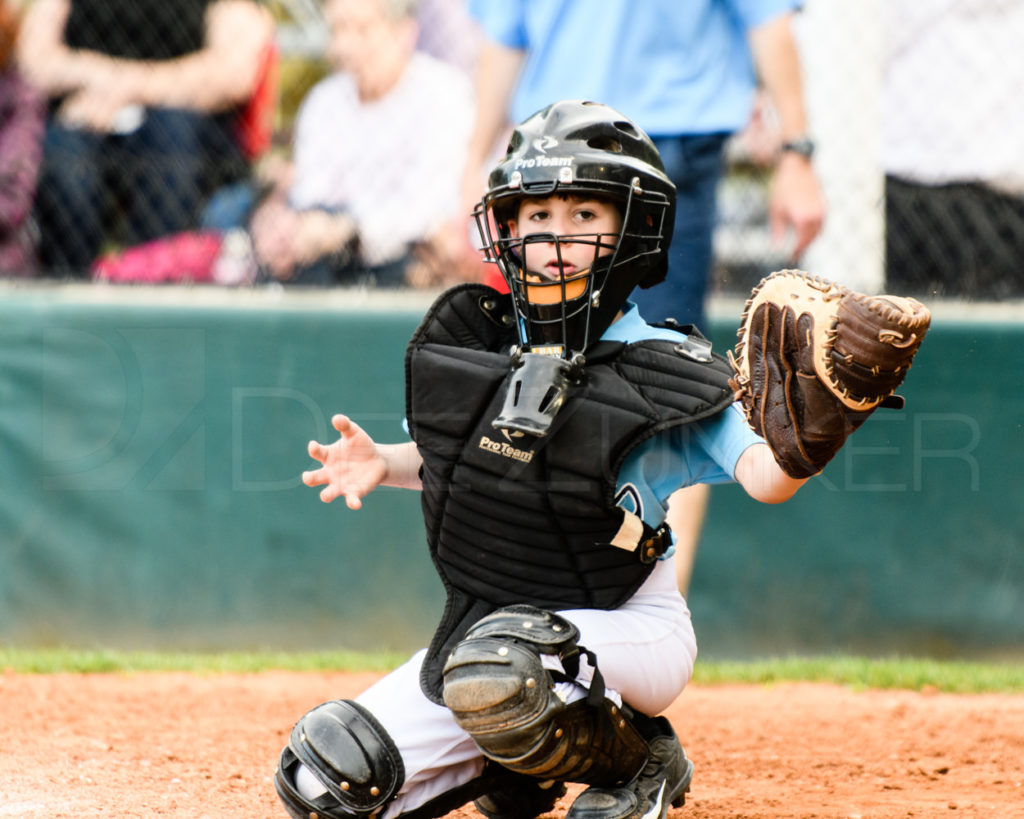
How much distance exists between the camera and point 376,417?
4.45 meters

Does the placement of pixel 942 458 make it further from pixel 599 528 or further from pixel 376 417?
pixel 599 528

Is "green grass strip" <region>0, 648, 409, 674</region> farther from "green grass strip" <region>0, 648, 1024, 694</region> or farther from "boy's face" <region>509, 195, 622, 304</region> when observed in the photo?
"boy's face" <region>509, 195, 622, 304</region>

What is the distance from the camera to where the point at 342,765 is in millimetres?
2389

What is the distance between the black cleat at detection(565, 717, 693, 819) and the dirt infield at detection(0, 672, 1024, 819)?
183mm

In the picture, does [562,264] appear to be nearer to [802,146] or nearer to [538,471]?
[538,471]

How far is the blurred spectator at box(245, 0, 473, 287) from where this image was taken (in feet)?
15.4

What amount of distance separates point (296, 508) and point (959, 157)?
8.89ft

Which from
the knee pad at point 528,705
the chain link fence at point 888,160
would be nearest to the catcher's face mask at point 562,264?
the knee pad at point 528,705

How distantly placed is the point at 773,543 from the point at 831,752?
3.67ft

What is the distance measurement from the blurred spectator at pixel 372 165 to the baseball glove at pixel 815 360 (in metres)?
2.69

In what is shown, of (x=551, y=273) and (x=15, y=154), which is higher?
(x=15, y=154)

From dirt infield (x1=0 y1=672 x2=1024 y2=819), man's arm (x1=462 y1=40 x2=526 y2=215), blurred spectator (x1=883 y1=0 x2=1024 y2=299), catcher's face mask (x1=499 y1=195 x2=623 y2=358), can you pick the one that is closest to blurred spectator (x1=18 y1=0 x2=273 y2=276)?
Answer: man's arm (x1=462 y1=40 x2=526 y2=215)

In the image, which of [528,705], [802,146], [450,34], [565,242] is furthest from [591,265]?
[450,34]

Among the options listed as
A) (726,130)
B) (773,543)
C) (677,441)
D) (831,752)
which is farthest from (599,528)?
(773,543)
